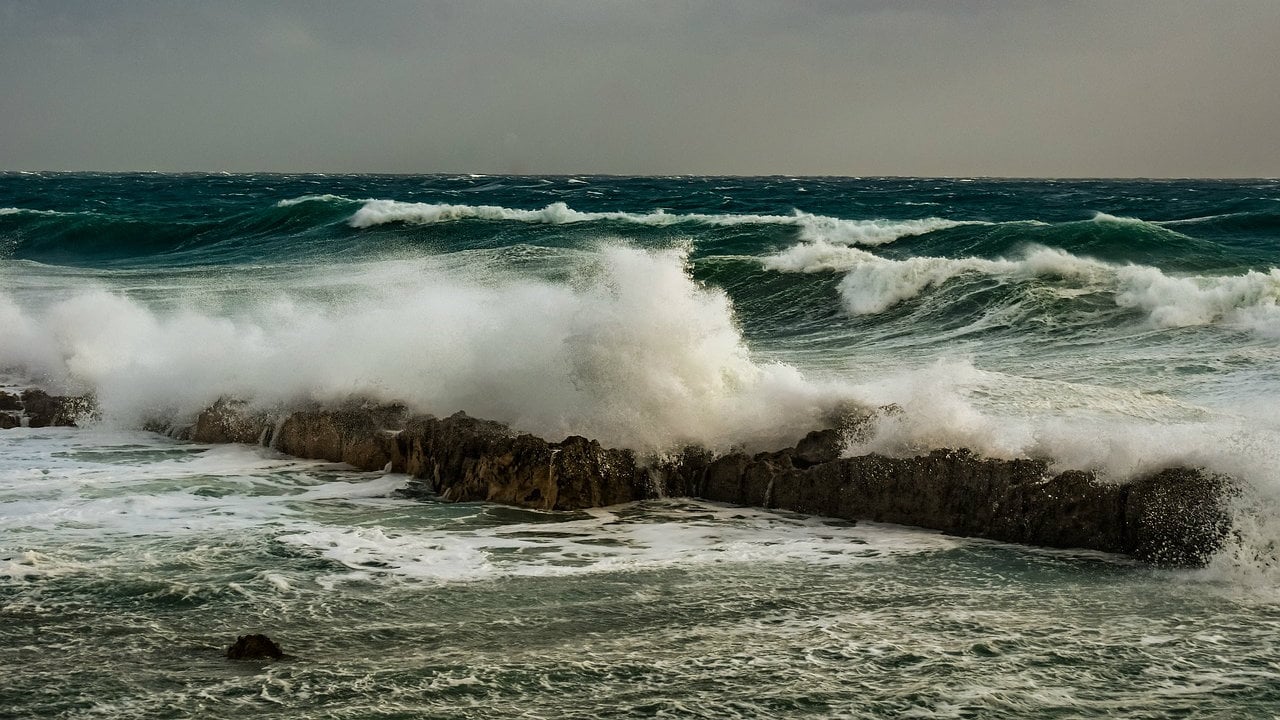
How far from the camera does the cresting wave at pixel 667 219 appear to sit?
981 inches

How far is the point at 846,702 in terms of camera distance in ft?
16.3

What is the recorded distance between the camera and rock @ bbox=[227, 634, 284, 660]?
5379mm

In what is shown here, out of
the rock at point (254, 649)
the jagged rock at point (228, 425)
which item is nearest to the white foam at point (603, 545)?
the rock at point (254, 649)

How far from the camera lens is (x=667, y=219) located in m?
29.5

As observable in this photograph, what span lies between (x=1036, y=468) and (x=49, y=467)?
7.05 meters

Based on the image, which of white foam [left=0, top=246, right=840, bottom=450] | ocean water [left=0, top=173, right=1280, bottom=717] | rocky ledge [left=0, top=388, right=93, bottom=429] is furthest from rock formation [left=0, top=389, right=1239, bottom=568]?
rocky ledge [left=0, top=388, right=93, bottom=429]

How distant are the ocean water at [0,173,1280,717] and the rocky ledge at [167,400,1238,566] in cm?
20

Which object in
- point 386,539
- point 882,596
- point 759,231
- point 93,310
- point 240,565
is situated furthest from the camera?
point 759,231

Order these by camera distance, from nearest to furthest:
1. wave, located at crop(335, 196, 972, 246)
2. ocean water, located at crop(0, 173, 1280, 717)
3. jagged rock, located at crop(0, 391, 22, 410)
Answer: ocean water, located at crop(0, 173, 1280, 717) → jagged rock, located at crop(0, 391, 22, 410) → wave, located at crop(335, 196, 972, 246)

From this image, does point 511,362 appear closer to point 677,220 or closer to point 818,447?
point 818,447

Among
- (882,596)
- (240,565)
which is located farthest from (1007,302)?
(240,565)

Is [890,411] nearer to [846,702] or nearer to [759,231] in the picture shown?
[846,702]

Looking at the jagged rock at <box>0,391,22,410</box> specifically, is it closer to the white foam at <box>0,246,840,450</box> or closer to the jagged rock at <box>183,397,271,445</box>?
the white foam at <box>0,246,840,450</box>

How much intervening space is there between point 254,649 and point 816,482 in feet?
13.2
